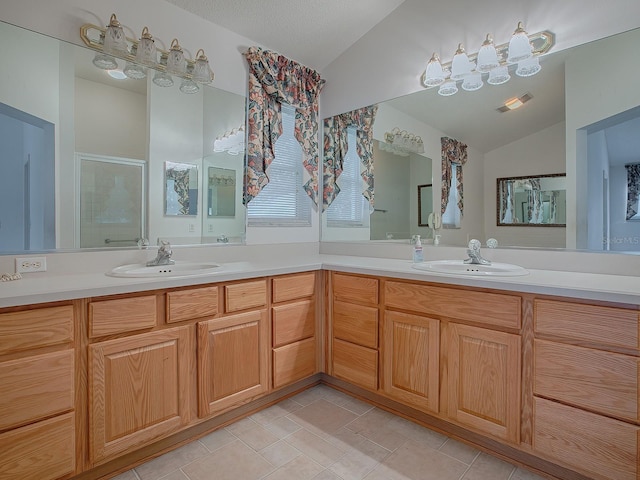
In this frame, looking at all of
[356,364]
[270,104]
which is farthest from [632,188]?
[270,104]

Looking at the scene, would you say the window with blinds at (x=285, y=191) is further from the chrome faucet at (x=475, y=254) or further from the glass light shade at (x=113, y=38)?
the chrome faucet at (x=475, y=254)

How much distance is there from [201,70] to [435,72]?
1.50 m

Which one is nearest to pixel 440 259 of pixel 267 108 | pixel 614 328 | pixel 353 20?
pixel 614 328

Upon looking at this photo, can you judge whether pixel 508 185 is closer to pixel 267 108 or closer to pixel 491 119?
pixel 491 119

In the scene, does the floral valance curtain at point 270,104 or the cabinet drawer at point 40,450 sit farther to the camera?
the floral valance curtain at point 270,104

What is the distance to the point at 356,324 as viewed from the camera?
87.8 inches

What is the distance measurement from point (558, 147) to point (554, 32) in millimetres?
612

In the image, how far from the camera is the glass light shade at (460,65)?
218cm

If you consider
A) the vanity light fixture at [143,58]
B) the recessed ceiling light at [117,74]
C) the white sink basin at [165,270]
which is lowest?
the white sink basin at [165,270]

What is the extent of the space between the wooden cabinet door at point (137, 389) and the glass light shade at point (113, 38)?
150cm

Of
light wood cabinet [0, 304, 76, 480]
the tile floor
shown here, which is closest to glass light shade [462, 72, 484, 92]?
the tile floor

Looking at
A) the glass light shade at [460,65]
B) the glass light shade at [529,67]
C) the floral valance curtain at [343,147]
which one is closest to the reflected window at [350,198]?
the floral valance curtain at [343,147]

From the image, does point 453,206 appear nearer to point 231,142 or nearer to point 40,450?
point 231,142

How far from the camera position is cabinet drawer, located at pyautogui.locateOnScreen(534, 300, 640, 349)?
131 cm
